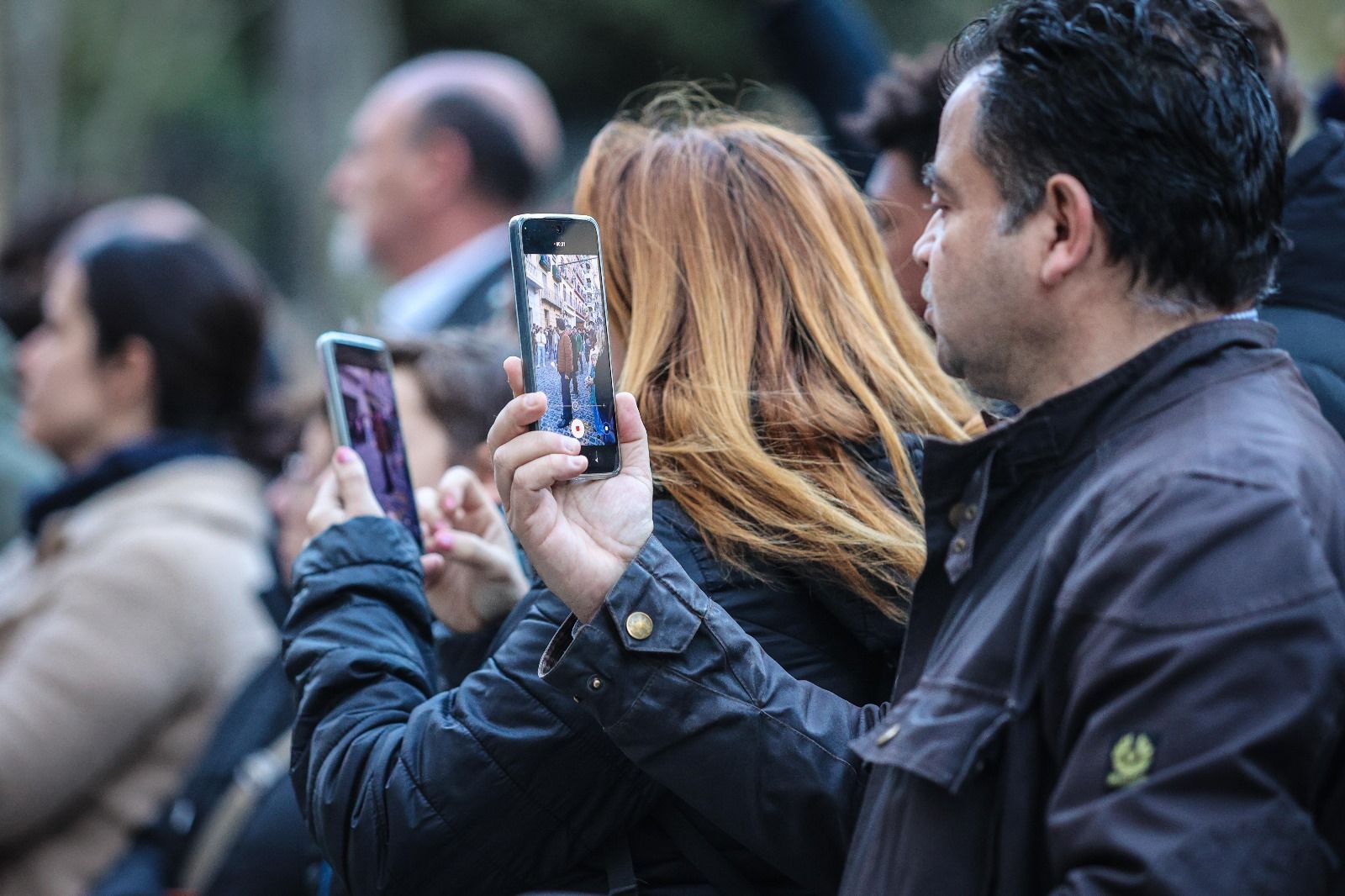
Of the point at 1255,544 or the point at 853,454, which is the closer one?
the point at 1255,544

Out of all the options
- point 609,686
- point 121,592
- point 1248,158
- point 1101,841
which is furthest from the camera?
point 121,592

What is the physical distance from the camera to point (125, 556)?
3.93 metres

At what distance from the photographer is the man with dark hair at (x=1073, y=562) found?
4.23ft

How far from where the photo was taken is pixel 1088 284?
1.57 m

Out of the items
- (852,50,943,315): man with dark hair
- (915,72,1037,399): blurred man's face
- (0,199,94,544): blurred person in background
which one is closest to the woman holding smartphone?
(915,72,1037,399): blurred man's face

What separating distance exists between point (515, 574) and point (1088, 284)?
1248 millimetres

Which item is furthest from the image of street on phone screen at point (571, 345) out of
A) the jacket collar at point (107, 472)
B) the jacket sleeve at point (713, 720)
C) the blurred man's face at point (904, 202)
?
the jacket collar at point (107, 472)

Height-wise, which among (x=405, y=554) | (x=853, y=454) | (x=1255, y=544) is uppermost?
(x=1255, y=544)

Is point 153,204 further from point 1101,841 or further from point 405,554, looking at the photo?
point 1101,841

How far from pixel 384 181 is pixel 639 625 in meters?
3.98

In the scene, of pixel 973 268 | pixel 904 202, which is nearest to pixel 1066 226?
pixel 973 268

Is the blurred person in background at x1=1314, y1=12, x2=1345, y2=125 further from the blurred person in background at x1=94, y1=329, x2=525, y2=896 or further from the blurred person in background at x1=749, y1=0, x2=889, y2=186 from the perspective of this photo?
the blurred person in background at x1=94, y1=329, x2=525, y2=896

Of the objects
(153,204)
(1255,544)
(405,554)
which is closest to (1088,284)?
(1255,544)

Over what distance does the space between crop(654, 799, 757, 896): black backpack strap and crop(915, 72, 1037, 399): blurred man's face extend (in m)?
0.67
